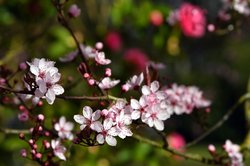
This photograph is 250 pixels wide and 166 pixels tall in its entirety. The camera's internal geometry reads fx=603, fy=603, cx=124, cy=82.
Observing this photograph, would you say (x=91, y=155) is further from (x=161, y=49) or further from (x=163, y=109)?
(x=163, y=109)

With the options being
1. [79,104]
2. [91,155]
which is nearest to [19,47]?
[79,104]

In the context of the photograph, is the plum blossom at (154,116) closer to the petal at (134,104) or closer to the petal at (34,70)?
the petal at (134,104)

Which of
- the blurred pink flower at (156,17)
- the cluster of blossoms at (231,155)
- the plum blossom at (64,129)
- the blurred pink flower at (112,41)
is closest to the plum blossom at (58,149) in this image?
the plum blossom at (64,129)

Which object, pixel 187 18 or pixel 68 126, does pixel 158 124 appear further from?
pixel 187 18

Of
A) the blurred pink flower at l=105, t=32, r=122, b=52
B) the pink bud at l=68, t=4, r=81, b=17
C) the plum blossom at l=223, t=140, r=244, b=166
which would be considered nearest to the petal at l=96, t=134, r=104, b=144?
the pink bud at l=68, t=4, r=81, b=17

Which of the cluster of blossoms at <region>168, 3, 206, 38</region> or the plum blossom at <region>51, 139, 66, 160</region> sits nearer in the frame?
the plum blossom at <region>51, 139, 66, 160</region>

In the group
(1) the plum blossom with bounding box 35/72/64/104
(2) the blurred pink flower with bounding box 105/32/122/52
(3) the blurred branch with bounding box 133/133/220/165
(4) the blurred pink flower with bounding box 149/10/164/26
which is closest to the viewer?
(1) the plum blossom with bounding box 35/72/64/104

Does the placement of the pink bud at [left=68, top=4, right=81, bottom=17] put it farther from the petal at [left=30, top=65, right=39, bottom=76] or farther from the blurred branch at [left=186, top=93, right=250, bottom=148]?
the blurred branch at [left=186, top=93, right=250, bottom=148]
